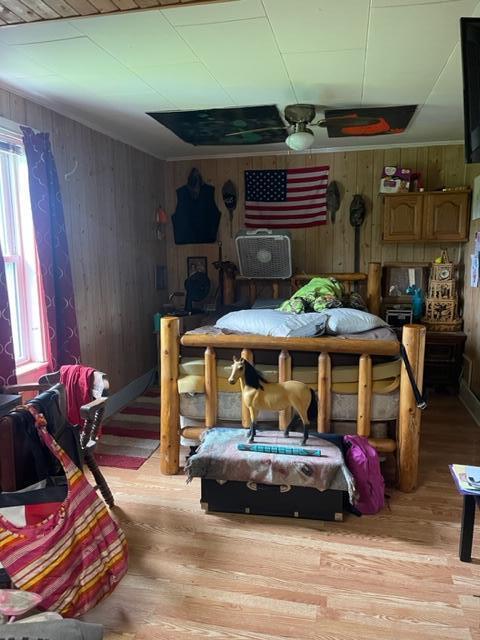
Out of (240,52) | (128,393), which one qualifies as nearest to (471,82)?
(240,52)

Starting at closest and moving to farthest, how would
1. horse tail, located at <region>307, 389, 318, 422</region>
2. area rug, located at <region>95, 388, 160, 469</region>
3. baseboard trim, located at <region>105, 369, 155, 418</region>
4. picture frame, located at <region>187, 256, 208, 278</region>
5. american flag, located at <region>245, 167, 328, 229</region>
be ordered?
horse tail, located at <region>307, 389, 318, 422</region>
area rug, located at <region>95, 388, 160, 469</region>
baseboard trim, located at <region>105, 369, 155, 418</region>
american flag, located at <region>245, 167, 328, 229</region>
picture frame, located at <region>187, 256, 208, 278</region>

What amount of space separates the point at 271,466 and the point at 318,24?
6.76 feet

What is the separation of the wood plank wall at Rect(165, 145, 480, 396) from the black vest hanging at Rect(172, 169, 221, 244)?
0.27 feet

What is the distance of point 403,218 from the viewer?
430cm

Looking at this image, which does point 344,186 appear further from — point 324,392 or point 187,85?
point 324,392

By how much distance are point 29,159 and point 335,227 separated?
305 cm

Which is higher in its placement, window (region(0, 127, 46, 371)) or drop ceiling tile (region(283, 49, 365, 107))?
drop ceiling tile (region(283, 49, 365, 107))

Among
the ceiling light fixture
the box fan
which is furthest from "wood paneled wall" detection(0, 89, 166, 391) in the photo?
the ceiling light fixture

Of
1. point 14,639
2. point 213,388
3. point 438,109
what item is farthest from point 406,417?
point 438,109

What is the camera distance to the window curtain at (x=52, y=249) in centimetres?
280

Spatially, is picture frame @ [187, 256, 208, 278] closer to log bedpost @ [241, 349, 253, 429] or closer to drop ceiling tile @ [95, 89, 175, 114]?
drop ceiling tile @ [95, 89, 175, 114]

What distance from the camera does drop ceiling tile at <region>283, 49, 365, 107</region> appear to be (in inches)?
92.0

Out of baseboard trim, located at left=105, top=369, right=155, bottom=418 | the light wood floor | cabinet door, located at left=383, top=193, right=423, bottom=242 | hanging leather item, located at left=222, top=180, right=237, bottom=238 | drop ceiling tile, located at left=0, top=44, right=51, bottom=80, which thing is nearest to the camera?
the light wood floor

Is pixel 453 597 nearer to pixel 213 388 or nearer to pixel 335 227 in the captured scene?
pixel 213 388
